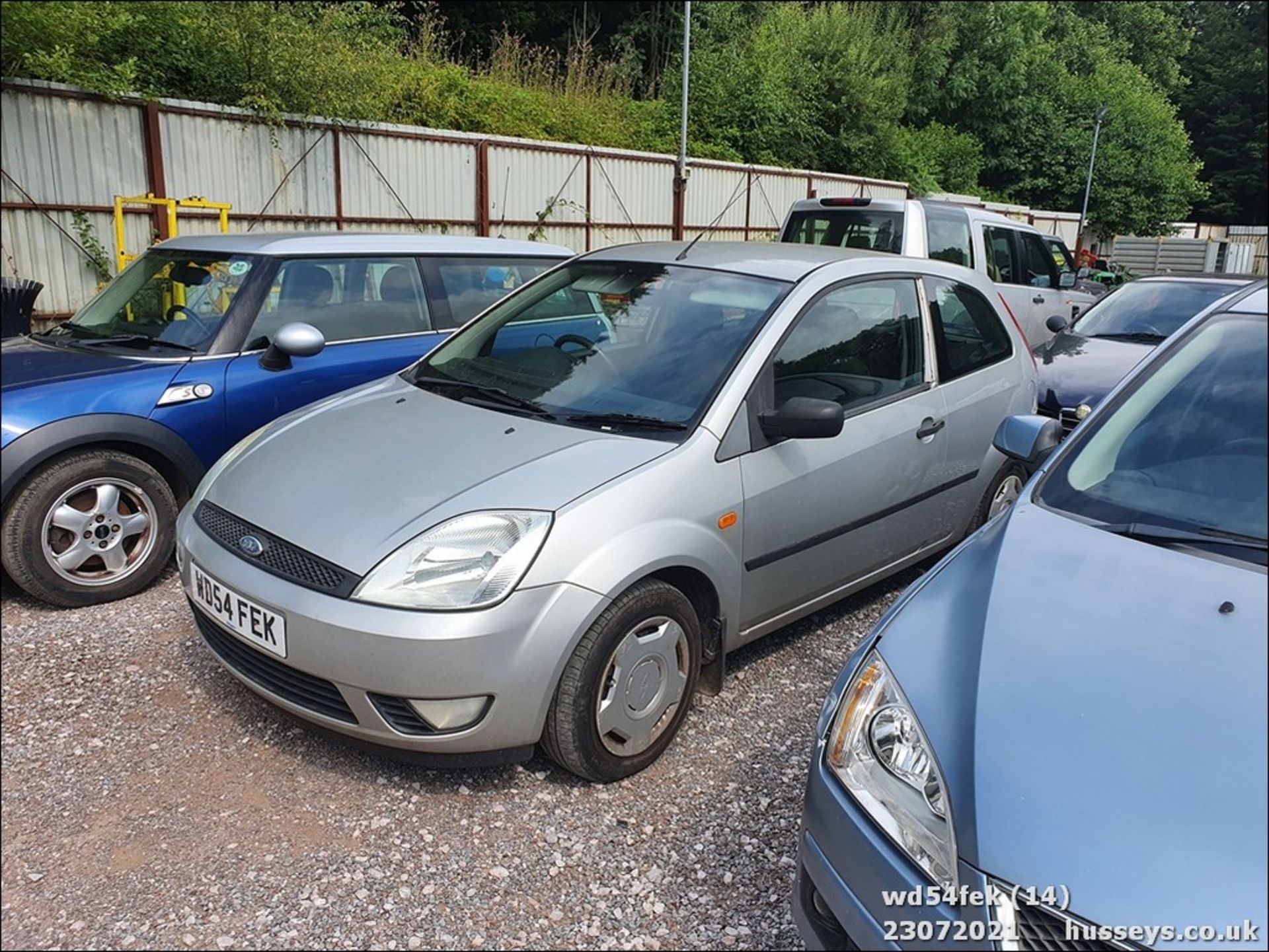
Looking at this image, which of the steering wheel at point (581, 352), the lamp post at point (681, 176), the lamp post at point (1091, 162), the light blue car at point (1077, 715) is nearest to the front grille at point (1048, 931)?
the light blue car at point (1077, 715)

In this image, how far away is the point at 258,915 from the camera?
2234 mm

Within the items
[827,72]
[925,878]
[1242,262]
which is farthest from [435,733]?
[1242,262]

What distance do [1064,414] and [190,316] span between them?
5478 millimetres

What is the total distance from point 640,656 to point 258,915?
48.2 inches

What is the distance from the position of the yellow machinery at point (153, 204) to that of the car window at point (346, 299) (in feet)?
17.6

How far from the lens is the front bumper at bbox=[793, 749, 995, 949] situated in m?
1.67

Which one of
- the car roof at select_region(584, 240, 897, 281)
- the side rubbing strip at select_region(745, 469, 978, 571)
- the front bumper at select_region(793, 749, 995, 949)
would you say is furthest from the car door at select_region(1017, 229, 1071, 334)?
the front bumper at select_region(793, 749, 995, 949)

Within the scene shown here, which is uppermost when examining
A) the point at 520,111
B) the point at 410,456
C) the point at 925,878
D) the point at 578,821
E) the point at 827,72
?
the point at 827,72

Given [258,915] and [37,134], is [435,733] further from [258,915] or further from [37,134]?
[37,134]

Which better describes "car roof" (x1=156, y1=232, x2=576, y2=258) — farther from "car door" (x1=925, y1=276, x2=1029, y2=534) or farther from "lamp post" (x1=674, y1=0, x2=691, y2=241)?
"lamp post" (x1=674, y1=0, x2=691, y2=241)

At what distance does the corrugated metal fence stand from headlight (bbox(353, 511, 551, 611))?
2.49 meters

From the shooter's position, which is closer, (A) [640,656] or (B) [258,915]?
(B) [258,915]

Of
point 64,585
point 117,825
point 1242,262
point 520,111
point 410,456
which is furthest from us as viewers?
point 1242,262

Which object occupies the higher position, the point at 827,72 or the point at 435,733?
the point at 827,72
